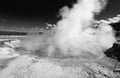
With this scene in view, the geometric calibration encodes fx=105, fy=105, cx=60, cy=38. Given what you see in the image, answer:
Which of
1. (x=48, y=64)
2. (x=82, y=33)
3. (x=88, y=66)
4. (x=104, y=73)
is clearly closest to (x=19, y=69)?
(x=48, y=64)

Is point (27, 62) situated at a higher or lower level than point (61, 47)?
lower

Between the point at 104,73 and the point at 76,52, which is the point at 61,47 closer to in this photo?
the point at 76,52

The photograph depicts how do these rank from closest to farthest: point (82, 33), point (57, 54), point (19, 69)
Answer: point (19, 69)
point (57, 54)
point (82, 33)

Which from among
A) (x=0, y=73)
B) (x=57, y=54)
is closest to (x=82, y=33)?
(x=57, y=54)

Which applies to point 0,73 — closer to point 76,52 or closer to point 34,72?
point 34,72

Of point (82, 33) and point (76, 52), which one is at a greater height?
point (82, 33)

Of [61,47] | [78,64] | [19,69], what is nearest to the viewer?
[19,69]

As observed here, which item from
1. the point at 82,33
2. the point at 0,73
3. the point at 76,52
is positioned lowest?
the point at 0,73

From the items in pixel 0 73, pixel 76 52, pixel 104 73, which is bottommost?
pixel 104 73

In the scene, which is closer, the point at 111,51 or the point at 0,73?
the point at 0,73
